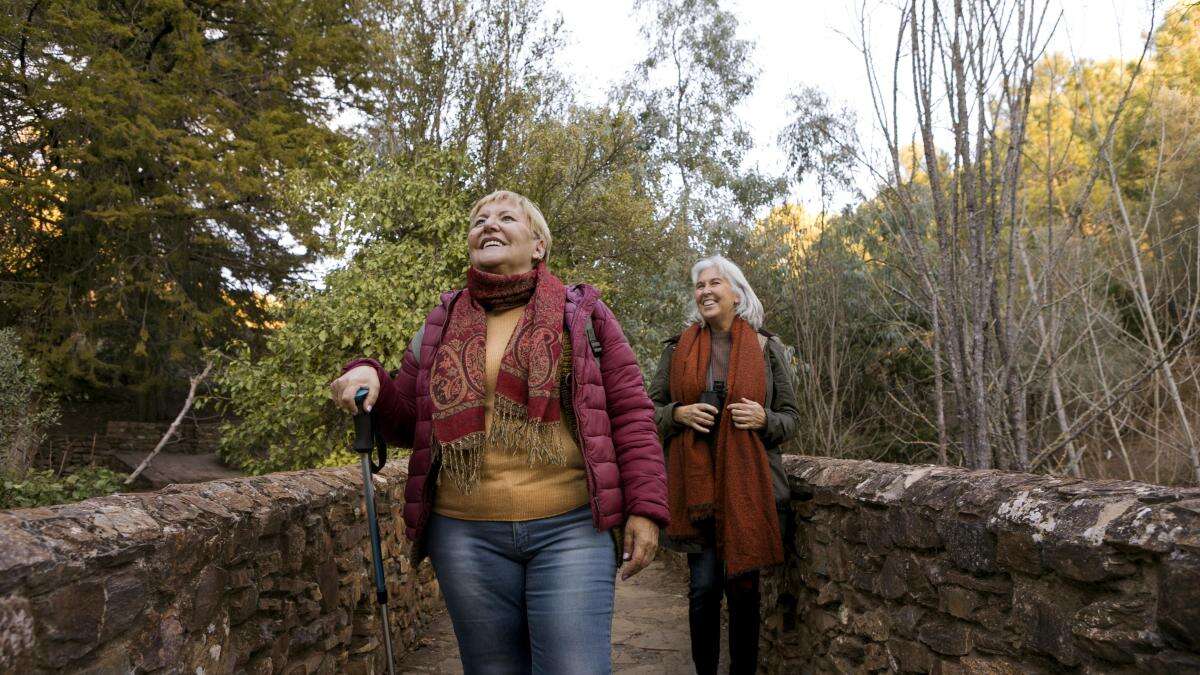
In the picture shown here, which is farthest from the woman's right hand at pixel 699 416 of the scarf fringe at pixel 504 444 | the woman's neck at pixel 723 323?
the scarf fringe at pixel 504 444

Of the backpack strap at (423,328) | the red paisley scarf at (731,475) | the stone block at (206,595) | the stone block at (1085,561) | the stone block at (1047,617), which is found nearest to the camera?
the stone block at (1085,561)

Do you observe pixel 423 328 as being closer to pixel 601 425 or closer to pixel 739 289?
pixel 601 425

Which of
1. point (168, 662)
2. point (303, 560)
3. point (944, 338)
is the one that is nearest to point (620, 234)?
point (944, 338)

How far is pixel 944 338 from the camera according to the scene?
15.3 ft

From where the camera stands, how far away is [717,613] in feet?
11.7

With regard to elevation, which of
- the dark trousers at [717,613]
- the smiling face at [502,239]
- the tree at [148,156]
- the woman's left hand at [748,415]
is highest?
the tree at [148,156]

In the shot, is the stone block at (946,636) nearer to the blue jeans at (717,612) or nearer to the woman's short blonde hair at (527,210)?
the blue jeans at (717,612)

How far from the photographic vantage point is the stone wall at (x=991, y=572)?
5.27ft

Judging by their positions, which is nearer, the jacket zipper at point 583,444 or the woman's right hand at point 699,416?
the jacket zipper at point 583,444

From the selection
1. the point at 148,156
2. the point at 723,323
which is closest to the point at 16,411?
the point at 148,156

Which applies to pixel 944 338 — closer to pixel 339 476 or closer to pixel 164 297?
pixel 339 476

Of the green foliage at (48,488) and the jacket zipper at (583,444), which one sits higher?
the jacket zipper at (583,444)

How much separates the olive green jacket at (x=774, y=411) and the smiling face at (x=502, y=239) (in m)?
1.29

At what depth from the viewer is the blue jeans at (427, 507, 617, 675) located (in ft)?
7.14
